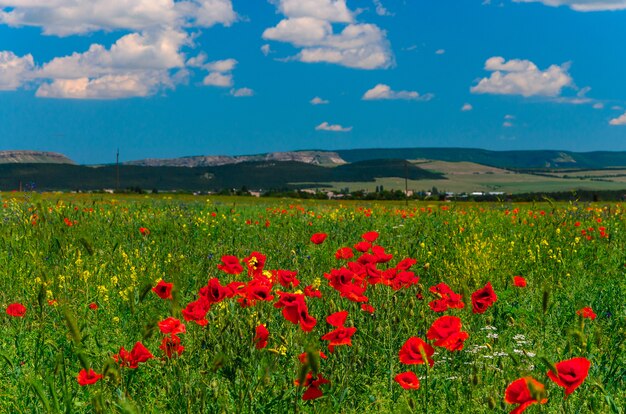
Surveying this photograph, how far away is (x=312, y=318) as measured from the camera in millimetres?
2994

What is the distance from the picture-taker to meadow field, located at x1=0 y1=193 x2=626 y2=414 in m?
3.04

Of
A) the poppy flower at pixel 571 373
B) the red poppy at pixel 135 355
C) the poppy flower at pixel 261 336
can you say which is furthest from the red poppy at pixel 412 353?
the red poppy at pixel 135 355

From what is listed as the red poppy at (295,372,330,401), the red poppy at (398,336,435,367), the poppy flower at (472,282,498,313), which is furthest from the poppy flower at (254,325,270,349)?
the poppy flower at (472,282,498,313)

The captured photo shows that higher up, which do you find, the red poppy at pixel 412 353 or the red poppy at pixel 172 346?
the red poppy at pixel 412 353

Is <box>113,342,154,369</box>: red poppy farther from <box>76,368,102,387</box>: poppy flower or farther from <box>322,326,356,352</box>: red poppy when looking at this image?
<box>322,326,356,352</box>: red poppy

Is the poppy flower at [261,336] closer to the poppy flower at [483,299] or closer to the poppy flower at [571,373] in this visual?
the poppy flower at [483,299]

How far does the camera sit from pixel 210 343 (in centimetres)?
396

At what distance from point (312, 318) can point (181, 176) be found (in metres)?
128

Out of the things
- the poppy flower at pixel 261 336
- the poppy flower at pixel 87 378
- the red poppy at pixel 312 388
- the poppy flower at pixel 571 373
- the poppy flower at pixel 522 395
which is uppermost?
the poppy flower at pixel 571 373

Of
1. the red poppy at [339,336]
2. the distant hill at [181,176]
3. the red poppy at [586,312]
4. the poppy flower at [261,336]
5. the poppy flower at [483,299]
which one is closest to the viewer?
the red poppy at [339,336]

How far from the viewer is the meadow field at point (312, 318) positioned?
9.97ft

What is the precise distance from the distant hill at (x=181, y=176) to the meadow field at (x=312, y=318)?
9754 centimetres

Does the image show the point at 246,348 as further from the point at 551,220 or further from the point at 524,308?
the point at 551,220

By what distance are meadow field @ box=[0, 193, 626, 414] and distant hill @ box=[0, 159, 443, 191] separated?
97542mm
